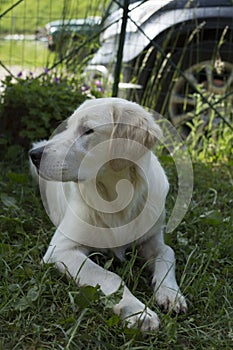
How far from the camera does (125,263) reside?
3.08 metres

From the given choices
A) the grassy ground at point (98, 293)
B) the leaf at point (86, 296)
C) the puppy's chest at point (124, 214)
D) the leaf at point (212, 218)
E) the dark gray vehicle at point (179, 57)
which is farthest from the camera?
the dark gray vehicle at point (179, 57)

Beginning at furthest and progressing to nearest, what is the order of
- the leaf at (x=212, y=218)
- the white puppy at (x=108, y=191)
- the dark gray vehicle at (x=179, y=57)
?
the dark gray vehicle at (x=179, y=57), the leaf at (x=212, y=218), the white puppy at (x=108, y=191)

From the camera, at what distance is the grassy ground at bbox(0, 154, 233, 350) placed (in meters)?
2.46

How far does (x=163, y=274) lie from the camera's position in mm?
2971

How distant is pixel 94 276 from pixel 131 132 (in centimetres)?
71

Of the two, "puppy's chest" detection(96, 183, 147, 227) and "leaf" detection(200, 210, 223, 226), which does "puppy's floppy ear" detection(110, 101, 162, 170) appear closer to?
"puppy's chest" detection(96, 183, 147, 227)

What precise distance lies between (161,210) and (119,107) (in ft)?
2.11

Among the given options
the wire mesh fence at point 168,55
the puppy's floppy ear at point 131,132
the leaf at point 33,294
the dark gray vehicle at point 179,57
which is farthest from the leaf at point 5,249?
the dark gray vehicle at point 179,57

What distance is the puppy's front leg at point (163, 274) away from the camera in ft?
9.01

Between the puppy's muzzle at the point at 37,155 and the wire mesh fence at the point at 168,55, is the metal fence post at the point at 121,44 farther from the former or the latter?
the puppy's muzzle at the point at 37,155

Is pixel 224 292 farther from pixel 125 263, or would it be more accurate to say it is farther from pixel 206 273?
pixel 125 263

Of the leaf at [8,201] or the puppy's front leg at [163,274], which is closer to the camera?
the puppy's front leg at [163,274]

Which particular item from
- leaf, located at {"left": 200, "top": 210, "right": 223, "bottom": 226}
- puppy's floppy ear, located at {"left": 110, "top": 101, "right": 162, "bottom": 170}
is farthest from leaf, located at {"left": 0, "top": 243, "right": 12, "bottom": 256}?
leaf, located at {"left": 200, "top": 210, "right": 223, "bottom": 226}

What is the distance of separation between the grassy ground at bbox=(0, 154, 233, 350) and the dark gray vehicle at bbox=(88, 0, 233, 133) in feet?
5.72
